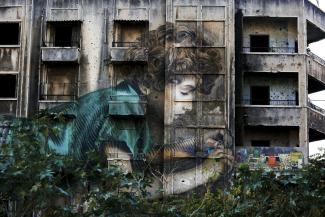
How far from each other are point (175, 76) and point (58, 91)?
5547 mm

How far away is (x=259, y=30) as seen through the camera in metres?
36.5

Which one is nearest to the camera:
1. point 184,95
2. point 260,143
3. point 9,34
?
point 184,95

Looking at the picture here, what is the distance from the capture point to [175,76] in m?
34.4

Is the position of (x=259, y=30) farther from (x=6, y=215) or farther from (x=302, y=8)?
(x=6, y=215)

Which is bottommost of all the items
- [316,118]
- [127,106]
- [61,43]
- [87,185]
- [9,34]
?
[87,185]

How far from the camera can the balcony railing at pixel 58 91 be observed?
35062mm

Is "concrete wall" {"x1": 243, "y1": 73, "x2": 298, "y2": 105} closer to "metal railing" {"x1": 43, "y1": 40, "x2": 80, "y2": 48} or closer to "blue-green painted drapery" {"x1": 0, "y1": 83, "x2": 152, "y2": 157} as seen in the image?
"blue-green painted drapery" {"x1": 0, "y1": 83, "x2": 152, "y2": 157}

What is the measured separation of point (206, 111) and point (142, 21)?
5343 mm

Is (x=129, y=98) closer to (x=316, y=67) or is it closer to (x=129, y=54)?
(x=129, y=54)

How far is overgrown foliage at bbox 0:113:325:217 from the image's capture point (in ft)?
47.7

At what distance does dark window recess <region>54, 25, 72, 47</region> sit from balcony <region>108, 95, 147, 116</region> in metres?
3.84

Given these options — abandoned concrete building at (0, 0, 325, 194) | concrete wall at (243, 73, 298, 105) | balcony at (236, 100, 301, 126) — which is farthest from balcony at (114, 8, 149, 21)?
balcony at (236, 100, 301, 126)

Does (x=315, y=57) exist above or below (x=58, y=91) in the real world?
above

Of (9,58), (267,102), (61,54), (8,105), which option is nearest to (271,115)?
(267,102)
